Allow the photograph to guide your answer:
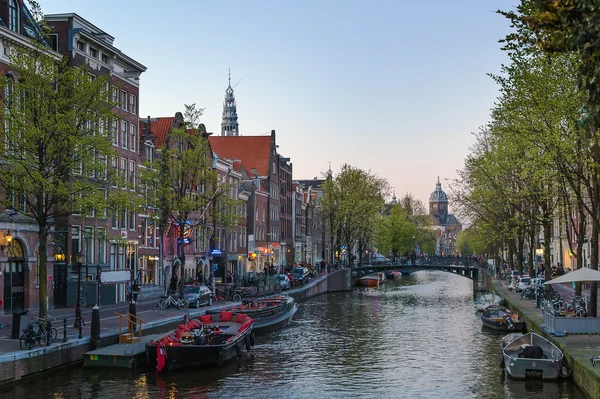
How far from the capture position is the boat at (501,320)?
47.8 m

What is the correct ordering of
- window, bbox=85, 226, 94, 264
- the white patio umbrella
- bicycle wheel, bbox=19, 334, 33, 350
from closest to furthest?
bicycle wheel, bbox=19, 334, 33, 350 → the white patio umbrella → window, bbox=85, 226, 94, 264

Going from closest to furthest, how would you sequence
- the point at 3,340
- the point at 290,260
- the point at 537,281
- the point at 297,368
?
the point at 3,340, the point at 297,368, the point at 537,281, the point at 290,260

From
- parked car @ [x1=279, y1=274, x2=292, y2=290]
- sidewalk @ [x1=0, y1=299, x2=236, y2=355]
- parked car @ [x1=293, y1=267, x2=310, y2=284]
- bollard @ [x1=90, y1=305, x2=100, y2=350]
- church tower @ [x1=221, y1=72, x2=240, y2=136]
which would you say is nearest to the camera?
sidewalk @ [x1=0, y1=299, x2=236, y2=355]

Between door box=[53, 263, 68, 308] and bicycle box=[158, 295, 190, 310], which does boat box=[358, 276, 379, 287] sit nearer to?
bicycle box=[158, 295, 190, 310]

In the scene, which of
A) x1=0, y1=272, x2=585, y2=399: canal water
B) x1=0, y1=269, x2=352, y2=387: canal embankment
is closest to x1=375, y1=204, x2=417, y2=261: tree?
x1=0, y1=272, x2=585, y2=399: canal water

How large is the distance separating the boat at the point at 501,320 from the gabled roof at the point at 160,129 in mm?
34359

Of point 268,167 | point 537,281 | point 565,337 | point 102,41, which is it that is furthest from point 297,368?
point 268,167

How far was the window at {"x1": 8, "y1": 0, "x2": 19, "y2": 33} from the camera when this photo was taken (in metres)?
44.9

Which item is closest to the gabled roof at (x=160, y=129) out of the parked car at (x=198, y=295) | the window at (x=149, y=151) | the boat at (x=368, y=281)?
the window at (x=149, y=151)

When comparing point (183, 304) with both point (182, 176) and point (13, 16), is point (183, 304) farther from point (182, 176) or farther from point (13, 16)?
point (13, 16)

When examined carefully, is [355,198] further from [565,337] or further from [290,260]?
[565,337]

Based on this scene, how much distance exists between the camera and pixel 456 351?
41.2 meters

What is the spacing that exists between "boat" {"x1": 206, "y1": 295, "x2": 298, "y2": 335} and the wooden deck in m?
14.4

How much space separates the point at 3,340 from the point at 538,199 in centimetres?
3022
